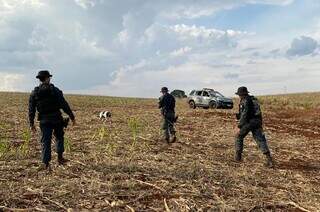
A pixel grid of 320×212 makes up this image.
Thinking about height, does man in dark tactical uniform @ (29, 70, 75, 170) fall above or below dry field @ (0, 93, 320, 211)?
above

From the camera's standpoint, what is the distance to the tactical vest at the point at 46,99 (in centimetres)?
1207

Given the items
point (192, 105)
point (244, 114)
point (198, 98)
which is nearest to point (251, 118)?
point (244, 114)

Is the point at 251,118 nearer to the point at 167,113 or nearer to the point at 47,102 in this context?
the point at 167,113

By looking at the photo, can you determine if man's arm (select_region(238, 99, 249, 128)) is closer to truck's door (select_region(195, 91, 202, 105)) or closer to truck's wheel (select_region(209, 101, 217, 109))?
truck's wheel (select_region(209, 101, 217, 109))

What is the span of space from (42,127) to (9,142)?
5395 millimetres

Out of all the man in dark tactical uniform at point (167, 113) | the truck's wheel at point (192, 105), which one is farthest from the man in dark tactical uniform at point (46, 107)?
the truck's wheel at point (192, 105)

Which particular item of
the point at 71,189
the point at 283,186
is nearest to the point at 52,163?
the point at 71,189

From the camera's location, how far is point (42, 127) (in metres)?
12.3

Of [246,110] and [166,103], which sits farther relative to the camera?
[166,103]

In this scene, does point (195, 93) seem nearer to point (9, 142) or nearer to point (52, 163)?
point (9, 142)

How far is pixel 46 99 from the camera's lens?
39.8ft

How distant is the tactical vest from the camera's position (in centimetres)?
1207

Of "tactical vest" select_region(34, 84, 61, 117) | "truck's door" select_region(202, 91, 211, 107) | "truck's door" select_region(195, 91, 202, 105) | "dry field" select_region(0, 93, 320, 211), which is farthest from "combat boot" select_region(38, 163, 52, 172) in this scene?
"truck's door" select_region(195, 91, 202, 105)

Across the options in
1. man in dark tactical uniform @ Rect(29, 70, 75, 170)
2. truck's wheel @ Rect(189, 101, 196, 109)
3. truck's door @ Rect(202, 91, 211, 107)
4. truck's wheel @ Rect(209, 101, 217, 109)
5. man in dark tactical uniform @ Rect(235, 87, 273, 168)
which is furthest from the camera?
truck's wheel @ Rect(189, 101, 196, 109)
